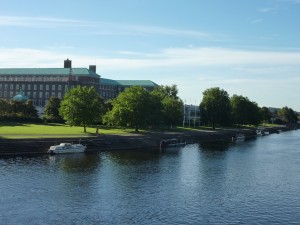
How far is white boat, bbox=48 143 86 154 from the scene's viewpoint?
99775mm

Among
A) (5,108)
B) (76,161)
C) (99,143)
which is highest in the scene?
(5,108)

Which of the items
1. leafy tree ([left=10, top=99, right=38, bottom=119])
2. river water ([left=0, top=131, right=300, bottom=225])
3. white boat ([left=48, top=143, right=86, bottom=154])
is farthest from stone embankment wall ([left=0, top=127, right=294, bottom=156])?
leafy tree ([left=10, top=99, right=38, bottom=119])

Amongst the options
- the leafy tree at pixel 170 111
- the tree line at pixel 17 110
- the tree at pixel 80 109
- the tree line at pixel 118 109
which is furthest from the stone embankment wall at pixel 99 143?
the tree line at pixel 17 110

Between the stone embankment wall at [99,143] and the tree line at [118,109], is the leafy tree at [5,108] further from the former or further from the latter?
the stone embankment wall at [99,143]

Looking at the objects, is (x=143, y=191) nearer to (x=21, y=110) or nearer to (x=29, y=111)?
(x=29, y=111)

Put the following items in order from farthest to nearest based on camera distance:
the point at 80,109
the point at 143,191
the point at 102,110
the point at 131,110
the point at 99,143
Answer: the point at 131,110, the point at 102,110, the point at 80,109, the point at 99,143, the point at 143,191

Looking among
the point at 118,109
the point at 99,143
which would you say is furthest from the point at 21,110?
the point at 99,143

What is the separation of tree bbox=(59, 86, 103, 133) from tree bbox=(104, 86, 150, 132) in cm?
1005

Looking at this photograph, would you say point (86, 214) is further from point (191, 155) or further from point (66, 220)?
point (191, 155)

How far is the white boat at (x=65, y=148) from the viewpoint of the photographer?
327 ft

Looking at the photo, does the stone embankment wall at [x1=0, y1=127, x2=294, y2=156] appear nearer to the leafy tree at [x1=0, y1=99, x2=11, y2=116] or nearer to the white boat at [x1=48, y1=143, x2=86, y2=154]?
the white boat at [x1=48, y1=143, x2=86, y2=154]

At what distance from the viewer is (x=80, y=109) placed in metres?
134

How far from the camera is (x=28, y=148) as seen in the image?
97375 millimetres

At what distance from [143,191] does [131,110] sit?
8461 centimetres
